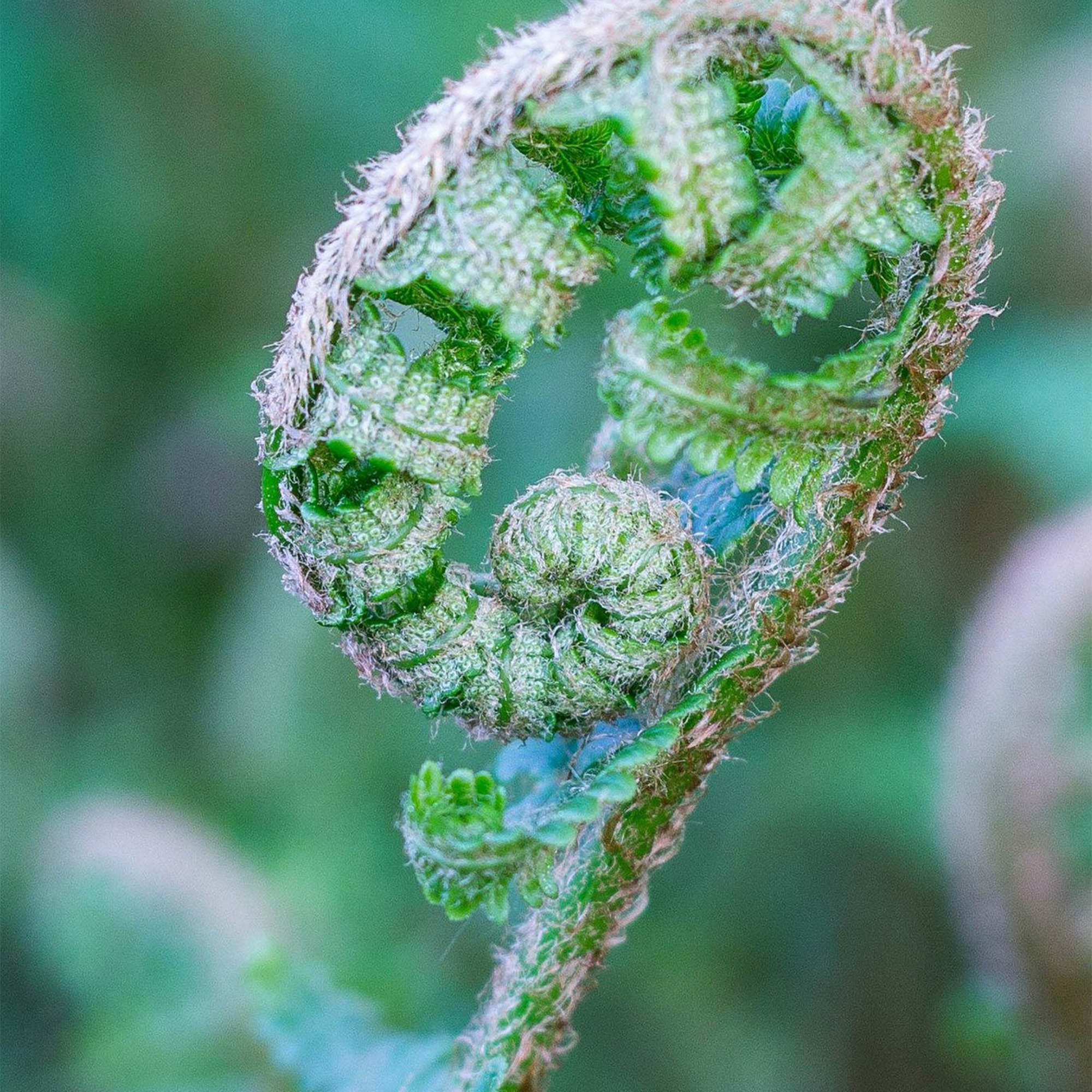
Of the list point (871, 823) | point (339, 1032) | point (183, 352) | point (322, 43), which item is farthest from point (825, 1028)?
point (322, 43)

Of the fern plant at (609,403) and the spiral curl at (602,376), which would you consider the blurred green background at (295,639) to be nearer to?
the fern plant at (609,403)

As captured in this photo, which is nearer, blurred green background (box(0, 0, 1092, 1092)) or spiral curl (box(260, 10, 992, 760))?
spiral curl (box(260, 10, 992, 760))

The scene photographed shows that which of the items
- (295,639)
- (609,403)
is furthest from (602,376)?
(295,639)

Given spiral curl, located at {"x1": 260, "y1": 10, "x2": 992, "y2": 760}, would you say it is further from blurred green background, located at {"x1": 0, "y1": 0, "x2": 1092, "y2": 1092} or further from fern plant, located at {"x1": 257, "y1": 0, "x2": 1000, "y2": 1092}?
blurred green background, located at {"x1": 0, "y1": 0, "x2": 1092, "y2": 1092}

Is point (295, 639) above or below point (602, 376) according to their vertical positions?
above

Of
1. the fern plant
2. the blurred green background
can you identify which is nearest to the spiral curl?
the fern plant

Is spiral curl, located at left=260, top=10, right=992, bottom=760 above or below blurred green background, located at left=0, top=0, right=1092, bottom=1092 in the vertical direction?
below

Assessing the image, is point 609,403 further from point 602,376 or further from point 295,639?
point 295,639
